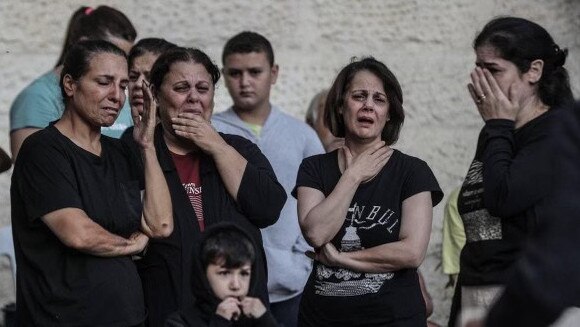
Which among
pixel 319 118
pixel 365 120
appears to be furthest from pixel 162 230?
pixel 319 118

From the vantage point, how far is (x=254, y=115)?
661 cm

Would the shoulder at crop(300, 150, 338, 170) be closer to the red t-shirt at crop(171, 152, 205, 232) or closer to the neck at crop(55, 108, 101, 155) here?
the red t-shirt at crop(171, 152, 205, 232)

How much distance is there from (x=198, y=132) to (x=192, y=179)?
0.18 metres

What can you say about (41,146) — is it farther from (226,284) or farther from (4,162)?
(226,284)

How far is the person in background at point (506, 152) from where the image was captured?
4.51m

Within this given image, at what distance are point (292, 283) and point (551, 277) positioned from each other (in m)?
3.59

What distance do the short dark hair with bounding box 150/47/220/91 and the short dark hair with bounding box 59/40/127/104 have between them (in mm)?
218

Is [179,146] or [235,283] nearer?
[235,283]

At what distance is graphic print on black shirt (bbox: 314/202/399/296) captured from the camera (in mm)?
4973

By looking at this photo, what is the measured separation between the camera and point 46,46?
7.12 meters

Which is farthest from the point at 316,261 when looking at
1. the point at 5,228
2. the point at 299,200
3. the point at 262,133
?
the point at 5,228

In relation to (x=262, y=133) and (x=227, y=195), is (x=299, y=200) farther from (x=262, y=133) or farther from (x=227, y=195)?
(x=262, y=133)

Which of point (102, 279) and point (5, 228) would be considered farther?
point (5, 228)

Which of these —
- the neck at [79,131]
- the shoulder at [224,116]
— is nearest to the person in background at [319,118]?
the shoulder at [224,116]
